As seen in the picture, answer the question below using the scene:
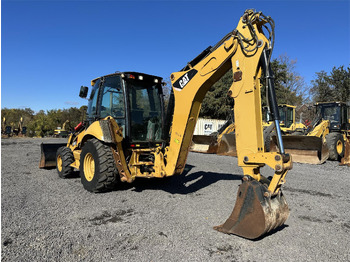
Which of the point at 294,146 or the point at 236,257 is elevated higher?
the point at 294,146

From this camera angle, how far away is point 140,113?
5375 millimetres

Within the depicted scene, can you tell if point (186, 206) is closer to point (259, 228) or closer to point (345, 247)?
point (259, 228)

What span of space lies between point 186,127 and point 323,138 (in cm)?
908

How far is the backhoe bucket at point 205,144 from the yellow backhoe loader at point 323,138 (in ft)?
8.88

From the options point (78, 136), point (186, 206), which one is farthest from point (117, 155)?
point (78, 136)

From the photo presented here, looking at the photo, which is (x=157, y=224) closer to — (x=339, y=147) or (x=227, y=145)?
(x=227, y=145)

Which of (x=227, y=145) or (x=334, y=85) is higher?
(x=334, y=85)

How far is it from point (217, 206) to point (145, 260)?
77.5 inches

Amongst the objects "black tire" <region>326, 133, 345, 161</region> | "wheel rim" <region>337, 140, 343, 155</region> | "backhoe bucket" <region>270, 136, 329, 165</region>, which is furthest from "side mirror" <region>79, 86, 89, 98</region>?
"wheel rim" <region>337, 140, 343, 155</region>

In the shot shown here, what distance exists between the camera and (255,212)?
9.53 feet

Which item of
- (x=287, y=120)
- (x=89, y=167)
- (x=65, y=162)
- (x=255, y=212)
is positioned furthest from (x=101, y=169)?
(x=287, y=120)

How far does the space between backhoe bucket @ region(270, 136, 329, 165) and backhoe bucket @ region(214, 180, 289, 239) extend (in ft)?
23.4

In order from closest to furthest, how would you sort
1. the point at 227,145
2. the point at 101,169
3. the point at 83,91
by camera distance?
the point at 101,169, the point at 83,91, the point at 227,145

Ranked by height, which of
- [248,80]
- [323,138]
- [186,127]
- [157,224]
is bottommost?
[157,224]
